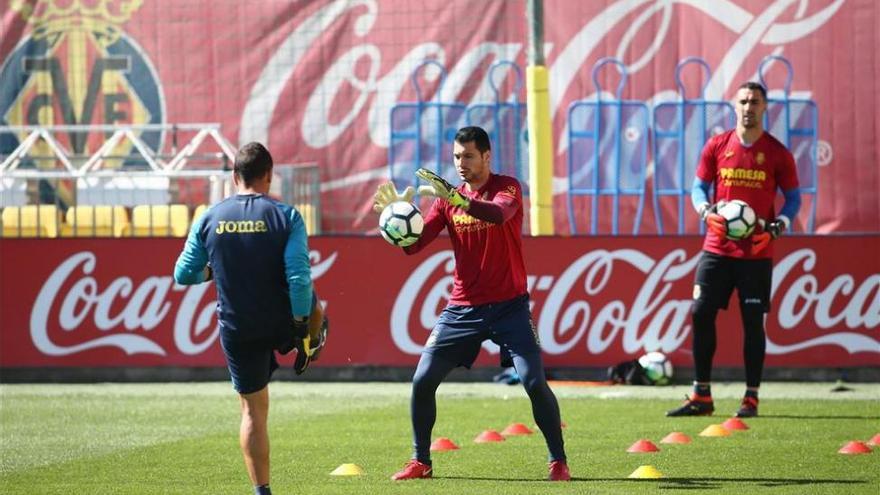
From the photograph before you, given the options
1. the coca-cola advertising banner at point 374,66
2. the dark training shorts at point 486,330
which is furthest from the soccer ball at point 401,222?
the coca-cola advertising banner at point 374,66

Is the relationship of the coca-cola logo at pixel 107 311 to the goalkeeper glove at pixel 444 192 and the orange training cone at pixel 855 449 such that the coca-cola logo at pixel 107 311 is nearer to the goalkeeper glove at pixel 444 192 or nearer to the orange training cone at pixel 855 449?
the orange training cone at pixel 855 449

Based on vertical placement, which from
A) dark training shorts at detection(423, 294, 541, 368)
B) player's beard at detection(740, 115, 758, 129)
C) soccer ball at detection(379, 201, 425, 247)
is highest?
player's beard at detection(740, 115, 758, 129)

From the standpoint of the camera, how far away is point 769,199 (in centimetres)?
1330

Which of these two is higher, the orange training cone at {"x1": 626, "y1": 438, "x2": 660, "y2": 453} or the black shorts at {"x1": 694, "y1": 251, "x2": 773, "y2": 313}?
the black shorts at {"x1": 694, "y1": 251, "x2": 773, "y2": 313}

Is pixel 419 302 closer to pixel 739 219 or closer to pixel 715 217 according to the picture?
pixel 715 217

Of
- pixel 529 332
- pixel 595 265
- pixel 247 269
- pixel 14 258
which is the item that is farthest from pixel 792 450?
pixel 14 258

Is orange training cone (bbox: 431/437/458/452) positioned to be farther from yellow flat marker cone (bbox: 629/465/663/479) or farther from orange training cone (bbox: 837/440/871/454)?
orange training cone (bbox: 837/440/871/454)

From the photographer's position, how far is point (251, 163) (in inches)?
344

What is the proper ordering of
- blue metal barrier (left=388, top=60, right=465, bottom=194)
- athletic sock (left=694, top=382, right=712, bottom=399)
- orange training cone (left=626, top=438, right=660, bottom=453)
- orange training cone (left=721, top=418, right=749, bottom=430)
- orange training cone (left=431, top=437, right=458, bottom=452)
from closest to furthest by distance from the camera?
1. orange training cone (left=626, top=438, right=660, bottom=453)
2. orange training cone (left=431, top=437, right=458, bottom=452)
3. orange training cone (left=721, top=418, right=749, bottom=430)
4. athletic sock (left=694, top=382, right=712, bottom=399)
5. blue metal barrier (left=388, top=60, right=465, bottom=194)

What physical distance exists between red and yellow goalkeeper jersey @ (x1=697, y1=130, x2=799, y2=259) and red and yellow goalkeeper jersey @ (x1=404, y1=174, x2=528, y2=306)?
3.44m

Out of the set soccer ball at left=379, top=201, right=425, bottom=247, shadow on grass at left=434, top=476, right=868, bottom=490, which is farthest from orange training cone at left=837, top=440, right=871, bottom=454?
soccer ball at left=379, top=201, right=425, bottom=247

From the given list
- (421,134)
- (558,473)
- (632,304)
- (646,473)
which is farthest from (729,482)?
(421,134)

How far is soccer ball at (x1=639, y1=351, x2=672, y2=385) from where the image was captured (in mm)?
16172

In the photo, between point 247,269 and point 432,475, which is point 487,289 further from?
point 247,269
